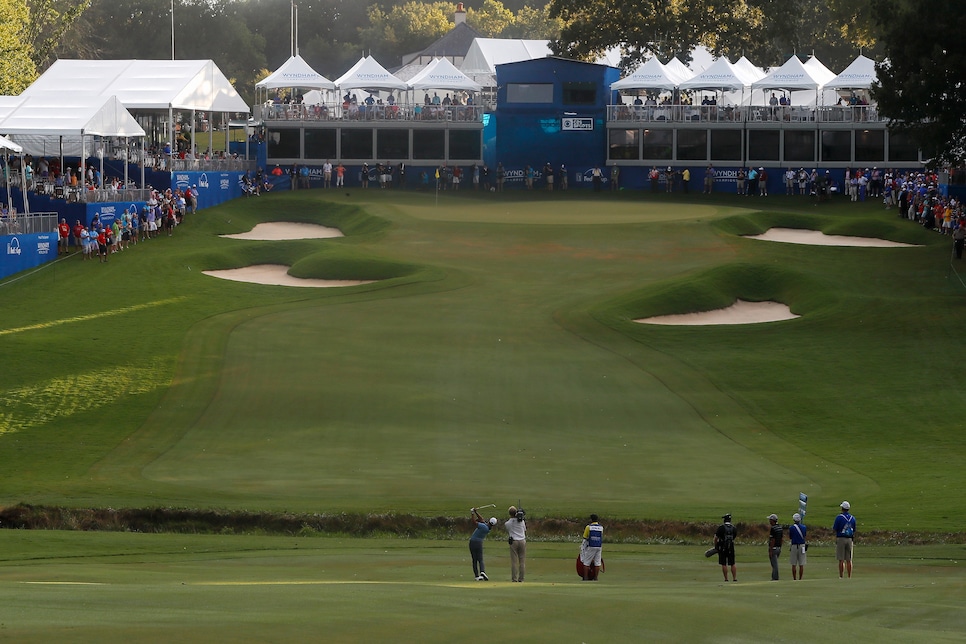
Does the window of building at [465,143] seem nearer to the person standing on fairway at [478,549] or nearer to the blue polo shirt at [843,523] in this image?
the blue polo shirt at [843,523]

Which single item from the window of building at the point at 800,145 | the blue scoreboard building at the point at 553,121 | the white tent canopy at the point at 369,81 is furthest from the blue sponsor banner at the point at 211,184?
the window of building at the point at 800,145

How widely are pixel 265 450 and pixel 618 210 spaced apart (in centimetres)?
3941

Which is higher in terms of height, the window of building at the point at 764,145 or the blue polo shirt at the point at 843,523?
the window of building at the point at 764,145

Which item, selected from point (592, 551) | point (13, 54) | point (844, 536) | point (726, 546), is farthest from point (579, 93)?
point (592, 551)

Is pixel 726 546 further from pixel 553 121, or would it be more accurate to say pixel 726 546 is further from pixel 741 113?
pixel 553 121

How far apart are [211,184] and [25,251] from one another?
17066 mm

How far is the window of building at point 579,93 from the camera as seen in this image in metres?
78.6

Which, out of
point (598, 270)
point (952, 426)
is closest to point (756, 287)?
point (598, 270)

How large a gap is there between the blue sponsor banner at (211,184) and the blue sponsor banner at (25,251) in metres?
12.4

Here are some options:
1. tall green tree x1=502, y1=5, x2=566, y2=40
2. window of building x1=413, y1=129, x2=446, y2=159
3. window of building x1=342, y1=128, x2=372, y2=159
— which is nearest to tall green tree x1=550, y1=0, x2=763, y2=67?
window of building x1=413, y1=129, x2=446, y2=159

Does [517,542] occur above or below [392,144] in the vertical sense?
below

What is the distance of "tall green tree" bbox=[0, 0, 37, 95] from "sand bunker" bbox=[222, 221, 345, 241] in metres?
29.0

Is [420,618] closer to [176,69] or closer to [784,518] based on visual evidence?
[784,518]

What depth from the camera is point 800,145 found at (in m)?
76.2
